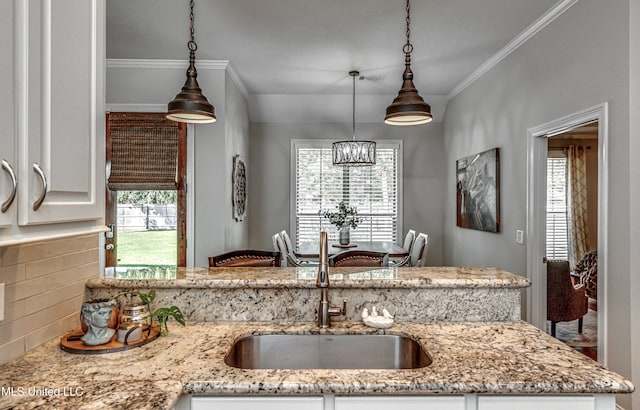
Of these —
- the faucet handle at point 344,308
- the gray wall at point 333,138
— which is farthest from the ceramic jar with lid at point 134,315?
the gray wall at point 333,138

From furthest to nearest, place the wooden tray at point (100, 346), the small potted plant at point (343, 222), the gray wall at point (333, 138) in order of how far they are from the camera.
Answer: the gray wall at point (333, 138) → the small potted plant at point (343, 222) → the wooden tray at point (100, 346)

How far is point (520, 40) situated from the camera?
132 inches

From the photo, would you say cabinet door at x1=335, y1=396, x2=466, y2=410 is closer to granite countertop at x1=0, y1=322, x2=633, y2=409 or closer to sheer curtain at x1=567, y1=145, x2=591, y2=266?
granite countertop at x1=0, y1=322, x2=633, y2=409

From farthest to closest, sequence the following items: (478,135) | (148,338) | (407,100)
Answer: (478,135) → (407,100) → (148,338)

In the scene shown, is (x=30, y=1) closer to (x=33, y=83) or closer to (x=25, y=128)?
(x=33, y=83)

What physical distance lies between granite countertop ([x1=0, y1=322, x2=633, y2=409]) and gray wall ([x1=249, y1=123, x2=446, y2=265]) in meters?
4.36

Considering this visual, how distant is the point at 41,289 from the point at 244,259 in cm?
164

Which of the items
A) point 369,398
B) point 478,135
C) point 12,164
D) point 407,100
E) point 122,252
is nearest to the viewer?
point 12,164

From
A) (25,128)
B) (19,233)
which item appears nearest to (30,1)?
(25,128)

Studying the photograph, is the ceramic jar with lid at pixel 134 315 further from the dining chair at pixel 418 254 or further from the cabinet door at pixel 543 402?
the dining chair at pixel 418 254

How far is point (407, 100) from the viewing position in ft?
7.10

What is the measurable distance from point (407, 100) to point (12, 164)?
71.2 inches

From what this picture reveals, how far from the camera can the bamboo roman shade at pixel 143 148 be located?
390 centimetres

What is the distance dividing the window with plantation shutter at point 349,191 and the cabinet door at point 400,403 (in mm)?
4636
